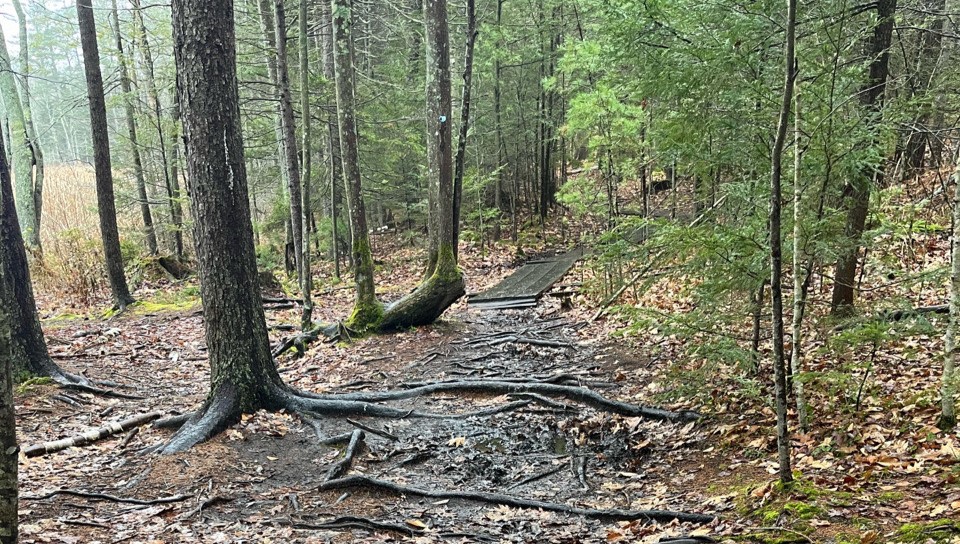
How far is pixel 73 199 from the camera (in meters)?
19.7

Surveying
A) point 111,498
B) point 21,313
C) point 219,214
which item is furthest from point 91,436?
point 219,214

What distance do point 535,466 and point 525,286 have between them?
Answer: 30.9ft

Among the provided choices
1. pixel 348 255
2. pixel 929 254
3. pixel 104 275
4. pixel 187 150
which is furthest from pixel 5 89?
pixel 929 254

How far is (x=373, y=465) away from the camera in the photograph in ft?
19.8

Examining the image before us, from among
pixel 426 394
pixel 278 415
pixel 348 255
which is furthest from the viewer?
pixel 348 255

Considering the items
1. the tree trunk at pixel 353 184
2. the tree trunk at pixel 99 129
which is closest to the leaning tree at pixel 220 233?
the tree trunk at pixel 353 184

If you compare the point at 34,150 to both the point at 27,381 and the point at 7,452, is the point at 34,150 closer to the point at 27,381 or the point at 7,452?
the point at 27,381

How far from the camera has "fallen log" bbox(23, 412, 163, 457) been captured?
18.9 feet

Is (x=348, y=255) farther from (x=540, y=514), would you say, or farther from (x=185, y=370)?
(x=540, y=514)

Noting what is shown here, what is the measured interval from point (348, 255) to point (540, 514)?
61.1 ft

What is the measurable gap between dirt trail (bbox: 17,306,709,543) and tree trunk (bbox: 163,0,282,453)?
17.1 inches

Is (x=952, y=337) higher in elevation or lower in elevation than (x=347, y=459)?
higher

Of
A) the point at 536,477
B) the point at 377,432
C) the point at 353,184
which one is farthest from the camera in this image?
the point at 353,184

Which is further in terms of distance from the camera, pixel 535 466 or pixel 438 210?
pixel 438 210
